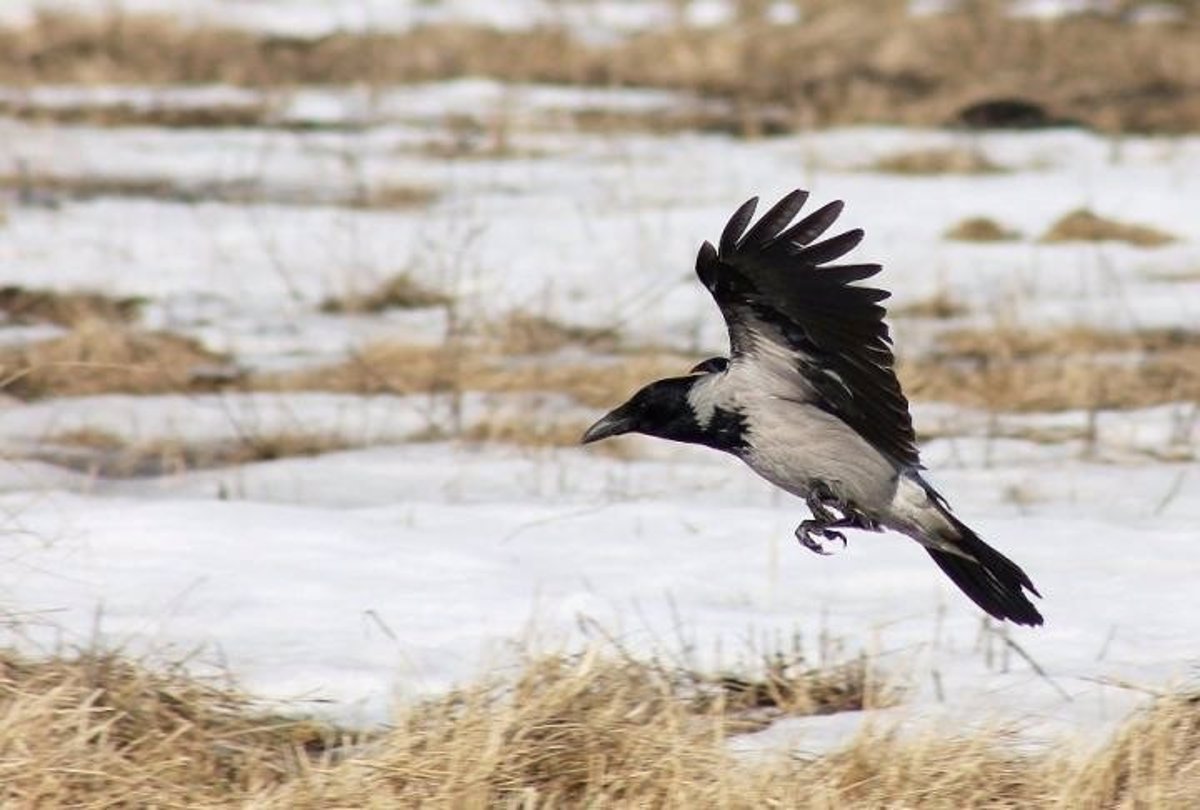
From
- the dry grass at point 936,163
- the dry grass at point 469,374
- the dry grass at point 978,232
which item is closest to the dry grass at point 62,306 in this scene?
the dry grass at point 469,374

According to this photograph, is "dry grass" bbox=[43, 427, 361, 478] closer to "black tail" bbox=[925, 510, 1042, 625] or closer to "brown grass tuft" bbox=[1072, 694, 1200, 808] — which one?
"black tail" bbox=[925, 510, 1042, 625]

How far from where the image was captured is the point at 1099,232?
11859 millimetres

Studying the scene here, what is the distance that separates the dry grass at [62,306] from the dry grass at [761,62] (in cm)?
696

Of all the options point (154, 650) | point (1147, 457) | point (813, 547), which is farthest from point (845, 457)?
point (1147, 457)

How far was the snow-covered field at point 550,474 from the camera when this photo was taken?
4.93 m

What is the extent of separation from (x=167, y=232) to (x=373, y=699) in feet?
24.9

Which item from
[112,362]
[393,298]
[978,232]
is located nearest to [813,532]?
[112,362]

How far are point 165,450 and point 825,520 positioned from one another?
3.84 m

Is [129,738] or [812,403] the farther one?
[812,403]

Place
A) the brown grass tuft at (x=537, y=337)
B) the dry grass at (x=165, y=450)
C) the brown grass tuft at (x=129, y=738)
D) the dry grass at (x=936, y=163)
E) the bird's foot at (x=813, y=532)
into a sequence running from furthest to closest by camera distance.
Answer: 1. the dry grass at (x=936, y=163)
2. the brown grass tuft at (x=537, y=337)
3. the dry grass at (x=165, y=450)
4. the bird's foot at (x=813, y=532)
5. the brown grass tuft at (x=129, y=738)

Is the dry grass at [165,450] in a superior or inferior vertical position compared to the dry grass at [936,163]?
inferior

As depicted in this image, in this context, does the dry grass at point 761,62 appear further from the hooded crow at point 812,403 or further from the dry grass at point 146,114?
the hooded crow at point 812,403

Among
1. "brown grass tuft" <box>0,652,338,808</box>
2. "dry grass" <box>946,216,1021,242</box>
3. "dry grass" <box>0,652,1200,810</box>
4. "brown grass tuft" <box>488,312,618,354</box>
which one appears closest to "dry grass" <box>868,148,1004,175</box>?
"dry grass" <box>946,216,1021,242</box>

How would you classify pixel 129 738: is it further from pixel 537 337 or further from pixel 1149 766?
pixel 537 337
